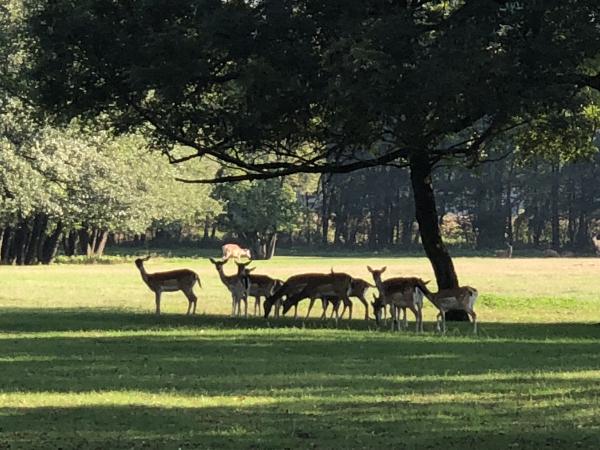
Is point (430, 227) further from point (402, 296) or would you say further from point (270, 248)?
point (270, 248)

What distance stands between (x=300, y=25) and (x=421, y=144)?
12.0 ft

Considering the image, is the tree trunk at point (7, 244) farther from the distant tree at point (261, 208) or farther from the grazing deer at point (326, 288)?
the grazing deer at point (326, 288)

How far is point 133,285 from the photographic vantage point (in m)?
38.4

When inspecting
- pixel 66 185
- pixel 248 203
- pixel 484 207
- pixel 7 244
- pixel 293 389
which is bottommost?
pixel 293 389

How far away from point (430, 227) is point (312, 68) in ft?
22.6

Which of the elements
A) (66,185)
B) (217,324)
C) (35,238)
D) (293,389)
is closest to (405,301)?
(217,324)

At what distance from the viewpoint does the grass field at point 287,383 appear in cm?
901

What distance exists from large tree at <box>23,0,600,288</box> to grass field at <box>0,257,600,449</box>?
12.8ft

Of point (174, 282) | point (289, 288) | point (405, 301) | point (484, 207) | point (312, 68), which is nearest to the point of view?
point (312, 68)

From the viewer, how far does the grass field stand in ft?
29.6

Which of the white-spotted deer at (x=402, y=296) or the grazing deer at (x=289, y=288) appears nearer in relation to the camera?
the white-spotted deer at (x=402, y=296)

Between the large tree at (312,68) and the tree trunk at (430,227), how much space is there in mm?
1276

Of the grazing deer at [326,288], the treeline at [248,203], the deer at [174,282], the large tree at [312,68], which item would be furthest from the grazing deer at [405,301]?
the treeline at [248,203]

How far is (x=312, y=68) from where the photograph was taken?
2050 centimetres
